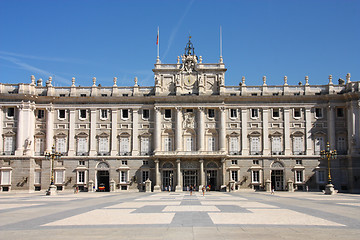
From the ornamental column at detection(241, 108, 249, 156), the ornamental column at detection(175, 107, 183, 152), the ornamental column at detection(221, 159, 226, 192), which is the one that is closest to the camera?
the ornamental column at detection(221, 159, 226, 192)

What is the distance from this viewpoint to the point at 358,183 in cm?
6231

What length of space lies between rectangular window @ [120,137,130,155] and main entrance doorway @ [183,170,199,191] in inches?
384

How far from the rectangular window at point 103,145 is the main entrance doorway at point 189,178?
12.8 meters

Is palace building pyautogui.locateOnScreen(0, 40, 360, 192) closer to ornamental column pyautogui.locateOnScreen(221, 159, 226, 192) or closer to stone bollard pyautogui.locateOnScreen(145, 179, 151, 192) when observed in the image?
ornamental column pyautogui.locateOnScreen(221, 159, 226, 192)

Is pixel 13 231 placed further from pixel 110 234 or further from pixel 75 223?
pixel 110 234

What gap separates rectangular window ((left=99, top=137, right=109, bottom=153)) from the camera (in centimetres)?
6712

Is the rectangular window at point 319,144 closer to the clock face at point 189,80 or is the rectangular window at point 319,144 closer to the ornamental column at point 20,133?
the clock face at point 189,80

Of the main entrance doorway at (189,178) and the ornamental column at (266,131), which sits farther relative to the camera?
the ornamental column at (266,131)

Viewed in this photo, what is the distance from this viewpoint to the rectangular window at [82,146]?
66938 mm

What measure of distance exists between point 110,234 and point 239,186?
49.2m

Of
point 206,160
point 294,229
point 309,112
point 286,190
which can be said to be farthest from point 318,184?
point 294,229

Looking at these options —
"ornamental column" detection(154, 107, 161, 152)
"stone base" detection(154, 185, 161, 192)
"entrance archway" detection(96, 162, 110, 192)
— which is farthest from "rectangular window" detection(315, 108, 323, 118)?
"entrance archway" detection(96, 162, 110, 192)

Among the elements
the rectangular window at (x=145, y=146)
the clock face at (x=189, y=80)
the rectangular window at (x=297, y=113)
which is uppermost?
the clock face at (x=189, y=80)

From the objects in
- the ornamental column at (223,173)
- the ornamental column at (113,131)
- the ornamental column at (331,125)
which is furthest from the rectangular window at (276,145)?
the ornamental column at (113,131)
